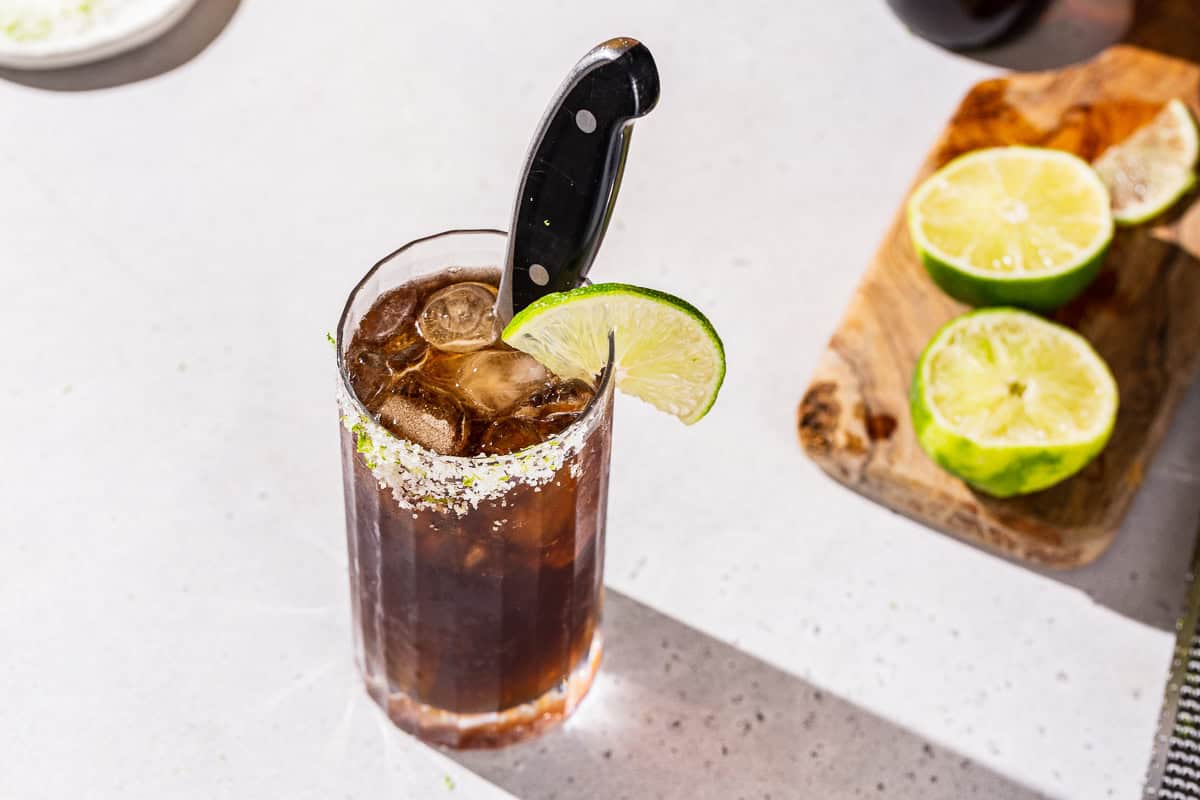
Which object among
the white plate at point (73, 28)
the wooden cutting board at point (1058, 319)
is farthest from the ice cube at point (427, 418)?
the white plate at point (73, 28)

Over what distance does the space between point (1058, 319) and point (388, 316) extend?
81 cm

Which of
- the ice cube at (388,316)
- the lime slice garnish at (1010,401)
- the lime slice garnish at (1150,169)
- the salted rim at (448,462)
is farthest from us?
the lime slice garnish at (1150,169)

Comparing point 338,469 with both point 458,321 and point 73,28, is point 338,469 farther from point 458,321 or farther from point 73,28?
point 73,28

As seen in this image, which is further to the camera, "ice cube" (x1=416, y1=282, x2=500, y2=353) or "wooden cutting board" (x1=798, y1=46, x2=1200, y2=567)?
"wooden cutting board" (x1=798, y1=46, x2=1200, y2=567)

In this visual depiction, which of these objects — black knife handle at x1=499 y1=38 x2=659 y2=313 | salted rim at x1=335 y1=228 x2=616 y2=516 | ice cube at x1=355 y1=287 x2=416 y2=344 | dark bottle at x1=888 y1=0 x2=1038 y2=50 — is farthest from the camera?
dark bottle at x1=888 y1=0 x2=1038 y2=50

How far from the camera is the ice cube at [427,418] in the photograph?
1074mm

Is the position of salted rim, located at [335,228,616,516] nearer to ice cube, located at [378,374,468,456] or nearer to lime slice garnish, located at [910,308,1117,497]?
ice cube, located at [378,374,468,456]

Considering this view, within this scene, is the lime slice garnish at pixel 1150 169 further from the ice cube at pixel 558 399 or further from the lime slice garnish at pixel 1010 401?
the ice cube at pixel 558 399

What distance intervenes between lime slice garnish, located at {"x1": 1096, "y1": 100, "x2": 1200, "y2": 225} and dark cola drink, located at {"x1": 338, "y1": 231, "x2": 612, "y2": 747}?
0.79 meters

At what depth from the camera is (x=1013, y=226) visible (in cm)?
157

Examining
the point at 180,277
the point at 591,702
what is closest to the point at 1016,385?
the point at 591,702

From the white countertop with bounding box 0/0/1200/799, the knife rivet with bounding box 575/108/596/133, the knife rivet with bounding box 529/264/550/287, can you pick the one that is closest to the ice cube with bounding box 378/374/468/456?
the knife rivet with bounding box 529/264/550/287

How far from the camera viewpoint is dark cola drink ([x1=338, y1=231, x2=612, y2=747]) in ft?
3.49

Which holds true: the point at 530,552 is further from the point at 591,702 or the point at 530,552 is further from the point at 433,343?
the point at 591,702
